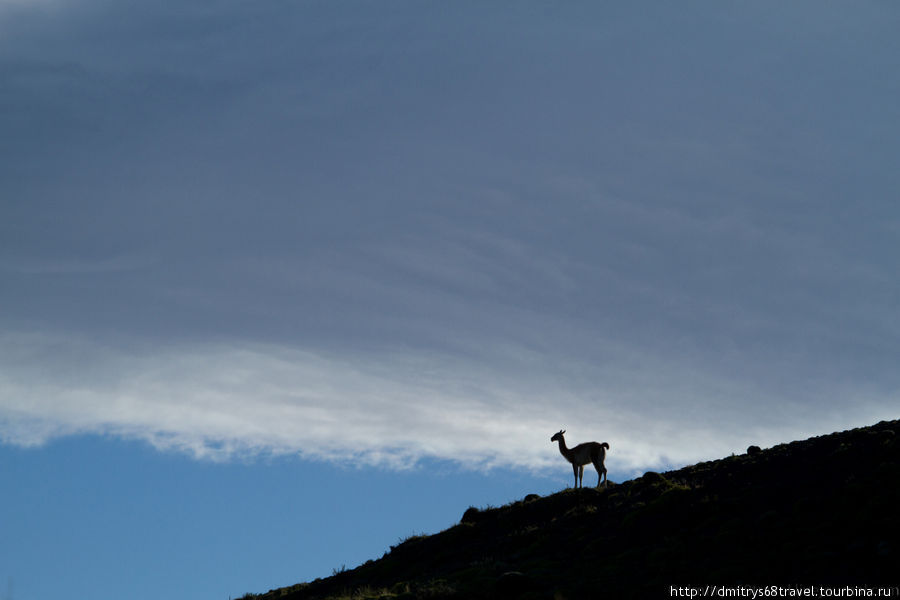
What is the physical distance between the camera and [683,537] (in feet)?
67.6

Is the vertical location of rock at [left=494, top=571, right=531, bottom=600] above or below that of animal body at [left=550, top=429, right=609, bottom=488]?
below

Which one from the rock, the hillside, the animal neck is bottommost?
the rock

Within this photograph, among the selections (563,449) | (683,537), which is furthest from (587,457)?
(683,537)

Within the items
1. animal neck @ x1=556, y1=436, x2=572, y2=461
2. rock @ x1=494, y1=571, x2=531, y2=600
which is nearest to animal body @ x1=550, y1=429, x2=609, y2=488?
animal neck @ x1=556, y1=436, x2=572, y2=461

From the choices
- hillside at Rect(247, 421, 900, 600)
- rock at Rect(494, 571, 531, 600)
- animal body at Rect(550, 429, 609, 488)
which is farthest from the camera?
animal body at Rect(550, 429, 609, 488)

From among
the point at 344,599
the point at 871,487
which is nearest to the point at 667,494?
the point at 871,487

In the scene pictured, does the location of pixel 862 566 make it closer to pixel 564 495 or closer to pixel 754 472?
pixel 754 472

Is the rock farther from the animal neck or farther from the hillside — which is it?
the animal neck

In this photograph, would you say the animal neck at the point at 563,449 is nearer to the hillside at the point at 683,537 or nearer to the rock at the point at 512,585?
the hillside at the point at 683,537

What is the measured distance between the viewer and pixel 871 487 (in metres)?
20.8

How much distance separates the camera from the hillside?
16.5 m

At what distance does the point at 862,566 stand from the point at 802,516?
4606mm

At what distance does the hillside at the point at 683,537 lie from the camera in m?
16.5

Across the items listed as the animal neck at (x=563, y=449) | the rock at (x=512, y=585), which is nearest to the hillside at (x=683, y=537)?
the rock at (x=512, y=585)
